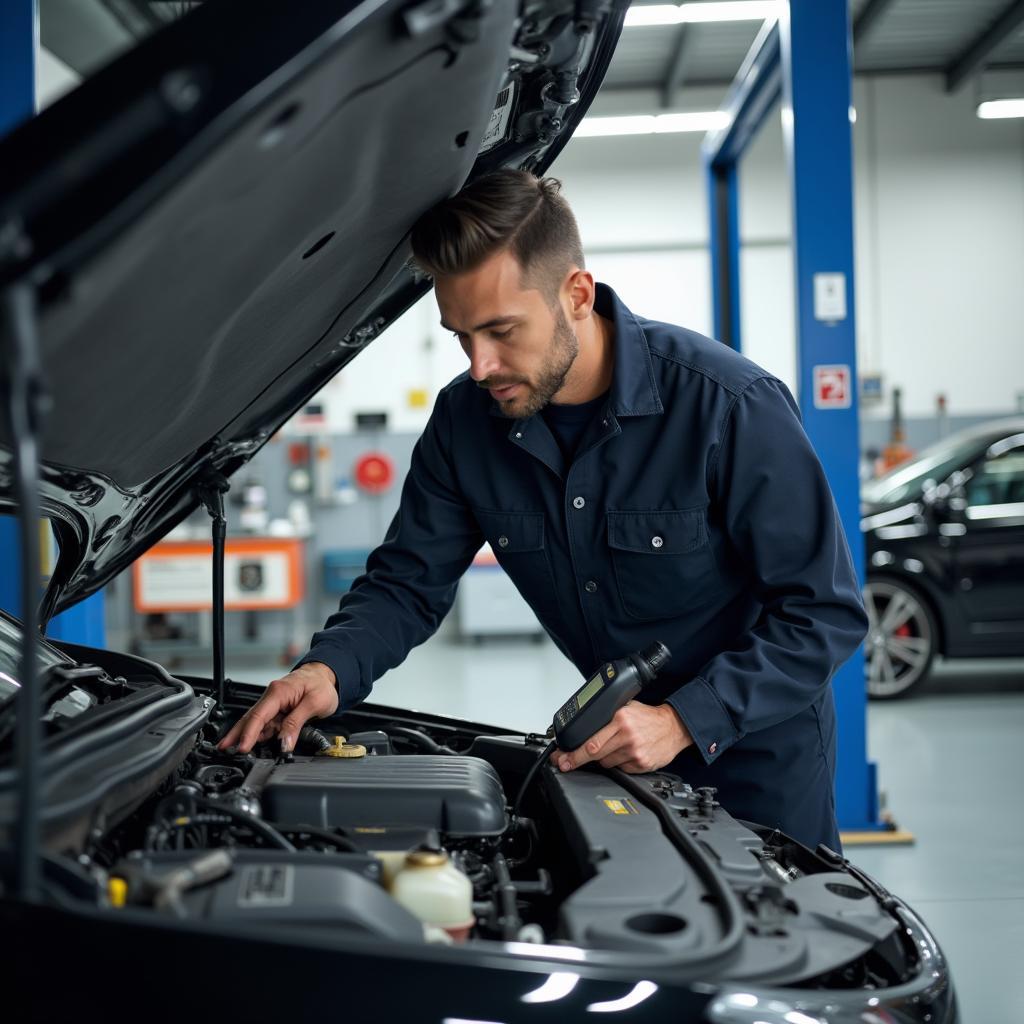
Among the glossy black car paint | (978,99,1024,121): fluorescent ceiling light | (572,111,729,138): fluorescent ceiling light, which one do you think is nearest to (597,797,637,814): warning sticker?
the glossy black car paint

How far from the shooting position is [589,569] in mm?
1800

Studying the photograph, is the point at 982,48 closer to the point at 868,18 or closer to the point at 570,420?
the point at 868,18

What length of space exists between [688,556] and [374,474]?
7.14 metres

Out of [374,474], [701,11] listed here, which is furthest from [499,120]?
[374,474]

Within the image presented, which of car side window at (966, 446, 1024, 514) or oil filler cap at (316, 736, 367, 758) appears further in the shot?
car side window at (966, 446, 1024, 514)

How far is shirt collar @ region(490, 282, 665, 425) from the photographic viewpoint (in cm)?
174

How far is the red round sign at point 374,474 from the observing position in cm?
872

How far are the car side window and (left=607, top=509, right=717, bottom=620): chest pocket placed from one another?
4019mm

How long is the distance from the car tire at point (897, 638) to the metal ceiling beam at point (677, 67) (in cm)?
→ 495

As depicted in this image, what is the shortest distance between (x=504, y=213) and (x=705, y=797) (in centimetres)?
85

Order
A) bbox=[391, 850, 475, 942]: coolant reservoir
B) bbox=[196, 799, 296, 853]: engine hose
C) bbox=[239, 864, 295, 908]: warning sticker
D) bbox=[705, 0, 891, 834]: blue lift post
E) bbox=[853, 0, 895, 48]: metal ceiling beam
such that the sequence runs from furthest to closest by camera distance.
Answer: bbox=[853, 0, 895, 48]: metal ceiling beam → bbox=[705, 0, 891, 834]: blue lift post → bbox=[196, 799, 296, 853]: engine hose → bbox=[391, 850, 475, 942]: coolant reservoir → bbox=[239, 864, 295, 908]: warning sticker

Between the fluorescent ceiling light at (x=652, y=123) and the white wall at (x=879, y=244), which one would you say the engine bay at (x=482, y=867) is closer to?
the fluorescent ceiling light at (x=652, y=123)

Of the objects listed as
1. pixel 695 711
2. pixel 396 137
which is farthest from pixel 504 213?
pixel 695 711

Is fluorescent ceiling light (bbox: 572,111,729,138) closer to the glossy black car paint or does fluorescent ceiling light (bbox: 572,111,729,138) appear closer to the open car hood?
the glossy black car paint
